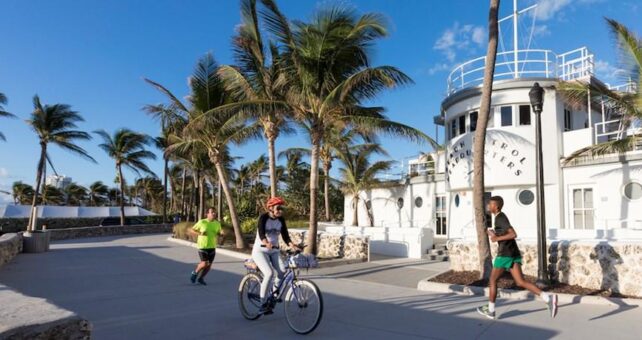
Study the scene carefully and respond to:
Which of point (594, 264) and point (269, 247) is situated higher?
point (269, 247)

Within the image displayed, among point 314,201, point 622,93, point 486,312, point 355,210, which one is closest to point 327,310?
point 486,312

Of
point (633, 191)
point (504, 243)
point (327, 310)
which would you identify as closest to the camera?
point (504, 243)

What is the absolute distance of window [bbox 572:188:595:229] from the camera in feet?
49.8

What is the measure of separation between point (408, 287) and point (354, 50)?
772 cm

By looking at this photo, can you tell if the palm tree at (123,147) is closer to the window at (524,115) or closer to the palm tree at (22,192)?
the window at (524,115)

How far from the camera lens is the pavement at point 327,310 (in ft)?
18.5

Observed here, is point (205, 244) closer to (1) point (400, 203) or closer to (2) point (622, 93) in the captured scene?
(2) point (622, 93)

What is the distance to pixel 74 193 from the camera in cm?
7569

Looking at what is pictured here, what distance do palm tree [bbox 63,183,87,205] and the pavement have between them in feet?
237

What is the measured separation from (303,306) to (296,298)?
15 cm

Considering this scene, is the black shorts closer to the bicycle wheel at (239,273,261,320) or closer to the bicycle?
the bicycle wheel at (239,273,261,320)

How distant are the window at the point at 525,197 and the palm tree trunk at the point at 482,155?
26.0 feet

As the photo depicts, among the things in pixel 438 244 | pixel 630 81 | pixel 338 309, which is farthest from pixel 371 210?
pixel 338 309

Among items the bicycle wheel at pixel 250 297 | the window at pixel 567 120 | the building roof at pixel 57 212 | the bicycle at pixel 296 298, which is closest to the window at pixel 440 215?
the window at pixel 567 120
